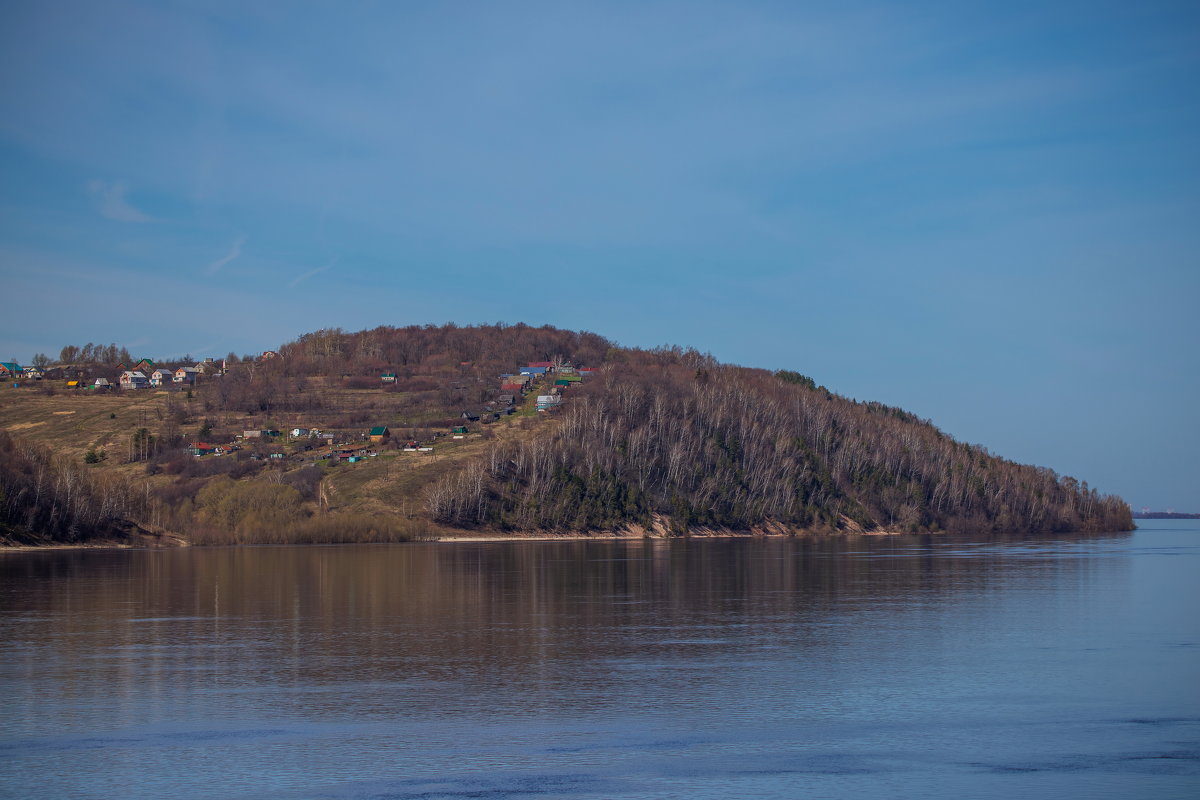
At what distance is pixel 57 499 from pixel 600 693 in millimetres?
Result: 92756

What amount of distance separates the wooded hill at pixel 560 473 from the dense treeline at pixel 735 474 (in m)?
0.32

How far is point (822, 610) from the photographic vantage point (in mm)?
44281

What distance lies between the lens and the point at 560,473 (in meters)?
142

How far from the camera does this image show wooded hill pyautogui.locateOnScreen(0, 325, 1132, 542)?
115m

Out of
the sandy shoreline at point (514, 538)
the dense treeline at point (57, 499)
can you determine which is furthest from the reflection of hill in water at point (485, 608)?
the sandy shoreline at point (514, 538)

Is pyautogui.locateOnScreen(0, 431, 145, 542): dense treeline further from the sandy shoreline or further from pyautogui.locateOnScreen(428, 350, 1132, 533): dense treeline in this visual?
pyautogui.locateOnScreen(428, 350, 1132, 533): dense treeline

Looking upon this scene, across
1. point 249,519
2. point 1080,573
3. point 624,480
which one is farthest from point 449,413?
point 1080,573

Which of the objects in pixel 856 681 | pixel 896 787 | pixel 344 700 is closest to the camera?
pixel 896 787

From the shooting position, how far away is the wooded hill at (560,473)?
115 metres

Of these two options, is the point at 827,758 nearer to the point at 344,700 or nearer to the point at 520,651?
the point at 344,700

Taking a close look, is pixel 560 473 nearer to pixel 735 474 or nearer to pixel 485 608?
pixel 735 474

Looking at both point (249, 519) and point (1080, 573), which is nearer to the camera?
point (1080, 573)

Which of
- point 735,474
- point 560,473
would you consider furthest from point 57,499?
point 735,474

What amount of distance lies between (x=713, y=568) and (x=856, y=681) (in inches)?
1751
